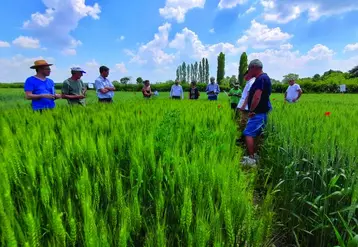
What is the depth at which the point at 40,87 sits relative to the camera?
16.1ft

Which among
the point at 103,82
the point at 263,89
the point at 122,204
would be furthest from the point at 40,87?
the point at 122,204

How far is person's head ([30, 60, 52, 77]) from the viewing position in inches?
192

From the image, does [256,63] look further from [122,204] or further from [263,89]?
[122,204]

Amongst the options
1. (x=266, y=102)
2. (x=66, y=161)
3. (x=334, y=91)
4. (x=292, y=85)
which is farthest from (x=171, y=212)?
(x=334, y=91)

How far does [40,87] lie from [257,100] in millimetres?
3929

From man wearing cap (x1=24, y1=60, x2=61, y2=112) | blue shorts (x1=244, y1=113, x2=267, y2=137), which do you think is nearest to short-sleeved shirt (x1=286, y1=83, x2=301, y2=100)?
blue shorts (x1=244, y1=113, x2=267, y2=137)

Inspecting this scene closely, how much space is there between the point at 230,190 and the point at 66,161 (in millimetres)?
1049

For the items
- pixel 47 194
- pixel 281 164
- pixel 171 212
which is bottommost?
pixel 281 164

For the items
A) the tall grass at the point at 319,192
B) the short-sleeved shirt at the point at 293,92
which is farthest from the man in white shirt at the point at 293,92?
the tall grass at the point at 319,192

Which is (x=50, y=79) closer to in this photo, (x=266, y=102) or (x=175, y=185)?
(x=266, y=102)

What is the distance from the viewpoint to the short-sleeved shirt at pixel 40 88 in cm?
480

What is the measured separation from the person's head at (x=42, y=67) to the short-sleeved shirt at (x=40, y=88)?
0.14 metres

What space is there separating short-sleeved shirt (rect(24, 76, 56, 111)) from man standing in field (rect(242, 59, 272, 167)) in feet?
12.5

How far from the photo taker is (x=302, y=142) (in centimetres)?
290
